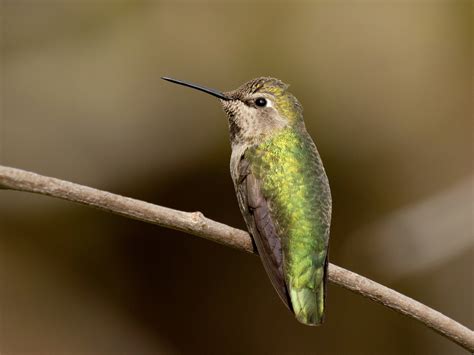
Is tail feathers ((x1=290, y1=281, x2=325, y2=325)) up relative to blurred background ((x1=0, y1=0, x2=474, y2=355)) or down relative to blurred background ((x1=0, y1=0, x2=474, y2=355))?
down

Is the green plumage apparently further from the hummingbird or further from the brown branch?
the brown branch

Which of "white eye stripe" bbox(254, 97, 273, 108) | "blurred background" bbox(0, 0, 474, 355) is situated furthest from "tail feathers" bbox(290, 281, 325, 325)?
"blurred background" bbox(0, 0, 474, 355)

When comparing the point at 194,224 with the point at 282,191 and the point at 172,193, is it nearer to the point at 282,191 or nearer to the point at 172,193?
the point at 282,191

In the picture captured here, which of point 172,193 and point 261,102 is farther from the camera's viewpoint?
point 172,193

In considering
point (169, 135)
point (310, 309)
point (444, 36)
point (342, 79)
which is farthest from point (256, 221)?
point (444, 36)

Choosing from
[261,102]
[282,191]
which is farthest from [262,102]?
[282,191]

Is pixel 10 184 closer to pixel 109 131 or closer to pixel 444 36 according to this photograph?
pixel 109 131
